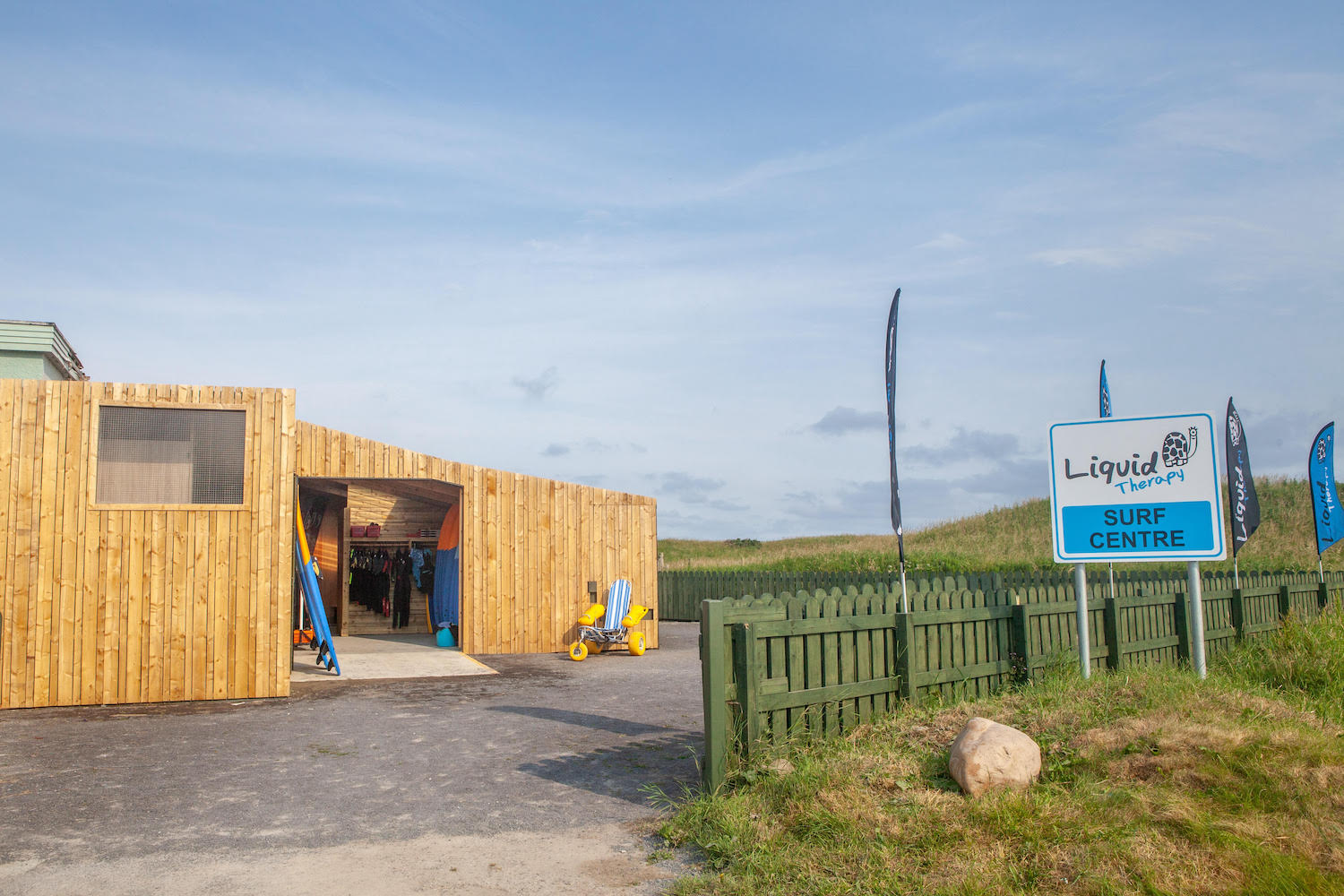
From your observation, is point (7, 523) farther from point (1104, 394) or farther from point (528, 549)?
point (1104, 394)

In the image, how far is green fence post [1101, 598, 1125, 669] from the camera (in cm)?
940

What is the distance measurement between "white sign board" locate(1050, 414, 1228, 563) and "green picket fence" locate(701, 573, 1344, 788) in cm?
85

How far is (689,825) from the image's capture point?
557 cm

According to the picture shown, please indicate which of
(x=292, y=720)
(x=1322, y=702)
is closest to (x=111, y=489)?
(x=292, y=720)

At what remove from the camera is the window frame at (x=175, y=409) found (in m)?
11.2

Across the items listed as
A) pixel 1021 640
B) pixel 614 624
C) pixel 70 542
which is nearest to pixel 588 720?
pixel 1021 640

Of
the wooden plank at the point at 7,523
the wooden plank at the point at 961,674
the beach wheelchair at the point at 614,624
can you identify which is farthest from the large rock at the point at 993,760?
the beach wheelchair at the point at 614,624

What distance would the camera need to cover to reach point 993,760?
210 inches

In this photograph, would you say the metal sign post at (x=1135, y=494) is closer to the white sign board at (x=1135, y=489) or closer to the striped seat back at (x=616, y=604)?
the white sign board at (x=1135, y=489)

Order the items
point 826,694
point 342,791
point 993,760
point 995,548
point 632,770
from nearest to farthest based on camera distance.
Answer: point 993,760
point 826,694
point 342,791
point 632,770
point 995,548

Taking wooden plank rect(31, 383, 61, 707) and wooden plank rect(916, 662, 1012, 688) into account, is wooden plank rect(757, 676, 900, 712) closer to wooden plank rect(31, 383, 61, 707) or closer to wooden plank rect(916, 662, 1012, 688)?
wooden plank rect(916, 662, 1012, 688)

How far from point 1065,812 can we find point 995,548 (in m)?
36.4

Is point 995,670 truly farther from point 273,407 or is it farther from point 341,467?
point 341,467

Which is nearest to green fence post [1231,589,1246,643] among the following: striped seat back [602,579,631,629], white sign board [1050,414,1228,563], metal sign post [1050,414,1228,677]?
metal sign post [1050,414,1228,677]
